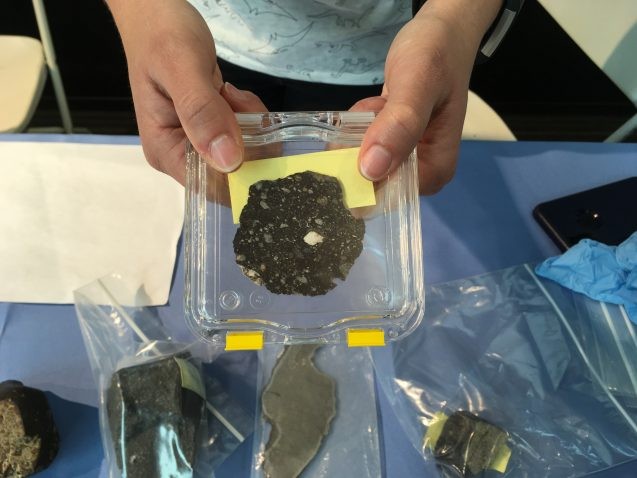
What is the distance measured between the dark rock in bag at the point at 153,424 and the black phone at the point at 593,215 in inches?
27.9

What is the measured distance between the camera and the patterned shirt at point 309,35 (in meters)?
0.84

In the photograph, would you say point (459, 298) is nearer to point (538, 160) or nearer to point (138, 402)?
point (538, 160)

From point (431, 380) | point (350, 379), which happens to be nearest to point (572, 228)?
point (431, 380)

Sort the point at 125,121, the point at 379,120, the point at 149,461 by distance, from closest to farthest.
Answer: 1. the point at 379,120
2. the point at 149,461
3. the point at 125,121

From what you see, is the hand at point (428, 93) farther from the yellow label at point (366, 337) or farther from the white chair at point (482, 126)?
the white chair at point (482, 126)

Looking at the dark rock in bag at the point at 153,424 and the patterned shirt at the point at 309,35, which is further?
the patterned shirt at the point at 309,35

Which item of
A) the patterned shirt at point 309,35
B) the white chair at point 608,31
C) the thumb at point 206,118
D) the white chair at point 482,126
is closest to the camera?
the thumb at point 206,118

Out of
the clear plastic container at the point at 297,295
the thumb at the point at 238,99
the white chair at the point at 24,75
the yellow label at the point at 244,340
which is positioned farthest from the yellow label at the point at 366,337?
the white chair at the point at 24,75

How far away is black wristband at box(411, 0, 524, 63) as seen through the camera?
0.79m

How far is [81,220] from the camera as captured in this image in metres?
0.92

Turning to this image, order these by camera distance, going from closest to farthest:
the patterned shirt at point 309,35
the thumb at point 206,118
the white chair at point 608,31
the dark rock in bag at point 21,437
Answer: the thumb at point 206,118
the dark rock in bag at point 21,437
the patterned shirt at point 309,35
the white chair at point 608,31

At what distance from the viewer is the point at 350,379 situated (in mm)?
816

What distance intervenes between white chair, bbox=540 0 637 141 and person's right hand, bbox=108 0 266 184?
0.77 metres

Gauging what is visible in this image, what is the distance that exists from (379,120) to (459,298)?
0.42m
